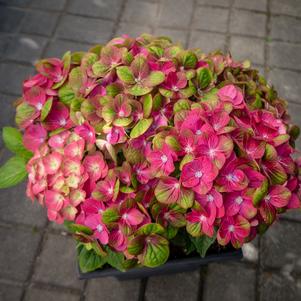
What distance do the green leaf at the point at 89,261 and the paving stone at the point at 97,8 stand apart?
1.79m

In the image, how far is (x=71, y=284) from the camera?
1.71 metres

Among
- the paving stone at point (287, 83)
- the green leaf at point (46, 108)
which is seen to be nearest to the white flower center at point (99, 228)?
the green leaf at point (46, 108)

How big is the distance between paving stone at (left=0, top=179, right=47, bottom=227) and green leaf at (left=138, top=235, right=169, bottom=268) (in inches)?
38.2

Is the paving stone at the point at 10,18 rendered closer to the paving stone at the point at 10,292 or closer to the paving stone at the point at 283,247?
the paving stone at the point at 10,292

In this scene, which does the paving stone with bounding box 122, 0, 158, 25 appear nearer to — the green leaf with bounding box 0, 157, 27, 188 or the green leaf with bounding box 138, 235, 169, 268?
the green leaf with bounding box 0, 157, 27, 188

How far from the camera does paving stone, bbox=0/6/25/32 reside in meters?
2.55

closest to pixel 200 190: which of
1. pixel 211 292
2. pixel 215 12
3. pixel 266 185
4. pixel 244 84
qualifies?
pixel 266 185

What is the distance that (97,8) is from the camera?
2.64 metres

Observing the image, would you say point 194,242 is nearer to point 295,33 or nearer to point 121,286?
point 121,286

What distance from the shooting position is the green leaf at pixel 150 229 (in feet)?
3.20

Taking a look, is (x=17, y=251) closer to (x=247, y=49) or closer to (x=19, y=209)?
(x=19, y=209)

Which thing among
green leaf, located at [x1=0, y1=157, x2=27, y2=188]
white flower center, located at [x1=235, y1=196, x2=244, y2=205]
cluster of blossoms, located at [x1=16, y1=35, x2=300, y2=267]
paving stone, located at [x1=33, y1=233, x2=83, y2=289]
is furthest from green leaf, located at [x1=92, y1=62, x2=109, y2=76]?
paving stone, located at [x1=33, y1=233, x2=83, y2=289]

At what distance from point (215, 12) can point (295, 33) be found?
52 centimetres

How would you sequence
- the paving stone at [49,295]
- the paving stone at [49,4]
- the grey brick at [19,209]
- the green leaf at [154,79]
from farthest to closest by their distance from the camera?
the paving stone at [49,4]
the grey brick at [19,209]
the paving stone at [49,295]
the green leaf at [154,79]
